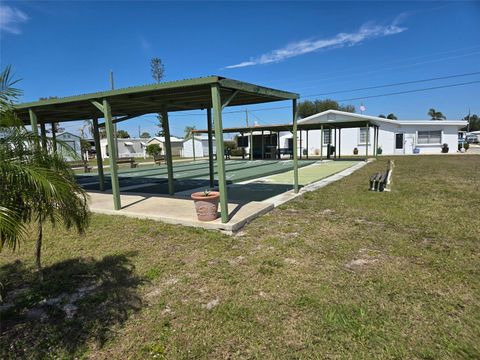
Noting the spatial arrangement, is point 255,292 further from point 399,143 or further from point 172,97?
point 399,143

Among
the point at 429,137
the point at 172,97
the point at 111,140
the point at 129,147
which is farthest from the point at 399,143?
the point at 129,147

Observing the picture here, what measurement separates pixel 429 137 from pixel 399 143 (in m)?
2.90

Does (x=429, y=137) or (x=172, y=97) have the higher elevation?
(x=172, y=97)

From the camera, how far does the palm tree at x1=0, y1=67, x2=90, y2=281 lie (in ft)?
7.14

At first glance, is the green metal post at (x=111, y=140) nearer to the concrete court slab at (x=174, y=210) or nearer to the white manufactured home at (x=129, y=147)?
the concrete court slab at (x=174, y=210)

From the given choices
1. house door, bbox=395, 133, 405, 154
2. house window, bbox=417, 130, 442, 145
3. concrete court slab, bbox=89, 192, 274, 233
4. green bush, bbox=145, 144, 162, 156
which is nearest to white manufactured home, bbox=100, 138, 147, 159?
green bush, bbox=145, 144, 162, 156

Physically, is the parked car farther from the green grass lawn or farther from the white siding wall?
the green grass lawn

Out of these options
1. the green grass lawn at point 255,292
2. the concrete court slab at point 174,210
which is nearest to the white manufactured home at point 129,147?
the concrete court slab at point 174,210

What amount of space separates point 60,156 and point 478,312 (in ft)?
14.4

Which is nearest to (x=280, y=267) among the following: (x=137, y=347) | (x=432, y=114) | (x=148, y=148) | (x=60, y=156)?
(x=137, y=347)

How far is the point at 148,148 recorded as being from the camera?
42.4 m

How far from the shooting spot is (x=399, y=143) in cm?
2869

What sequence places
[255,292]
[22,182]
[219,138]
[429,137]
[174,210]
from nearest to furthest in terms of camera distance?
[22,182] → [255,292] → [219,138] → [174,210] → [429,137]

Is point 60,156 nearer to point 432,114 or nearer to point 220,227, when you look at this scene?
point 220,227
